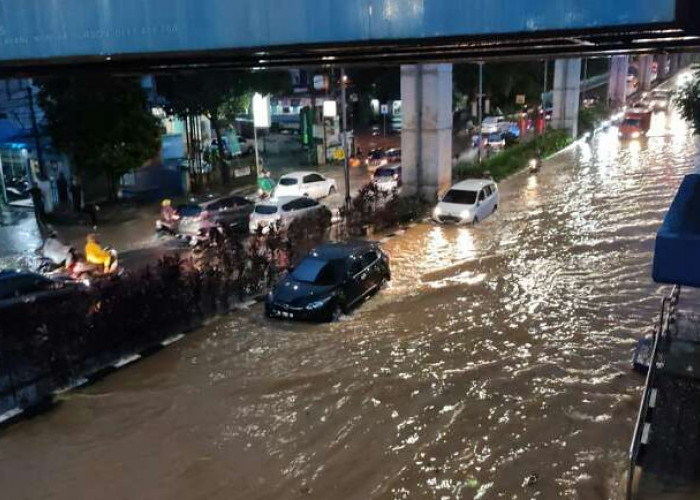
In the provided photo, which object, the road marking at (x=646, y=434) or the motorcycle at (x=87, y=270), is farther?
the motorcycle at (x=87, y=270)

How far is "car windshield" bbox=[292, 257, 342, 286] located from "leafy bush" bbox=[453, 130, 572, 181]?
1713cm

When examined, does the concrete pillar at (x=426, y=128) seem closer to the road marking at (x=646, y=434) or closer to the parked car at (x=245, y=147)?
the road marking at (x=646, y=434)

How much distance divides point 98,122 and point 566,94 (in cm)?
3581

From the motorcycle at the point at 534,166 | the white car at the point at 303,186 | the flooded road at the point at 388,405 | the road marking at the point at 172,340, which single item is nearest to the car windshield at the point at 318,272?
the flooded road at the point at 388,405

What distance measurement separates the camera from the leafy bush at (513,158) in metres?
31.9

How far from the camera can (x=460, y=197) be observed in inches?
953

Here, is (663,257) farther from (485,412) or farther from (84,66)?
(84,66)

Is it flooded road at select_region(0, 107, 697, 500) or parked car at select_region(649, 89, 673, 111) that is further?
parked car at select_region(649, 89, 673, 111)

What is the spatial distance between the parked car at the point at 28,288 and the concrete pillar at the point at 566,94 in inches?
1698

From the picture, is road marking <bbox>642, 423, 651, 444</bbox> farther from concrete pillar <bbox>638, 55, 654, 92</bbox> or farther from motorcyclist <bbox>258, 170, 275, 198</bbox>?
concrete pillar <bbox>638, 55, 654, 92</bbox>

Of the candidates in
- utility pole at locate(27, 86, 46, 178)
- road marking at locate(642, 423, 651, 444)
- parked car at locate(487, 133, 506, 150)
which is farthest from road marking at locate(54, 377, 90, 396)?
parked car at locate(487, 133, 506, 150)

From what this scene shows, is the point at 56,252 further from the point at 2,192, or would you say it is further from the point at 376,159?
the point at 376,159

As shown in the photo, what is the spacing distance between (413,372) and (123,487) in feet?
17.9

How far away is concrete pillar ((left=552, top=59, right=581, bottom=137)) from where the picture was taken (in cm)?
4947
